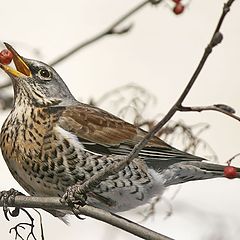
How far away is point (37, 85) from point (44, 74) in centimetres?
4

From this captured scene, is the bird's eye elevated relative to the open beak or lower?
elevated

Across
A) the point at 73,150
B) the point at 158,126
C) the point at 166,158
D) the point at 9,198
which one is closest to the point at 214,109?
the point at 158,126

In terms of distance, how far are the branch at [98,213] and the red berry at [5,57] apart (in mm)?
353

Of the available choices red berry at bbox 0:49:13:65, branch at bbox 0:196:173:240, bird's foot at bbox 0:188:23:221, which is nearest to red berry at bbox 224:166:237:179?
branch at bbox 0:196:173:240

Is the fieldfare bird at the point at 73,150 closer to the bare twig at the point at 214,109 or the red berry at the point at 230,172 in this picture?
the red berry at the point at 230,172

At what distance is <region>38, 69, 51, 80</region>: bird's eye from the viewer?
9.41ft

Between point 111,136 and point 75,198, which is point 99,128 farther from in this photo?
point 75,198

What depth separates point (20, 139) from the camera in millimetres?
2754

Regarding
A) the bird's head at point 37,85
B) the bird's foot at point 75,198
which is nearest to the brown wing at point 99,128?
the bird's head at point 37,85

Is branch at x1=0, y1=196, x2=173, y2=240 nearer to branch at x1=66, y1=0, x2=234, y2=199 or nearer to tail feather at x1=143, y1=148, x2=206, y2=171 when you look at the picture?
branch at x1=66, y1=0, x2=234, y2=199

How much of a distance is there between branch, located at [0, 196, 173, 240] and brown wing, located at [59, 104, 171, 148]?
0.40 m

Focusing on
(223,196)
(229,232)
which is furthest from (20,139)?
(223,196)

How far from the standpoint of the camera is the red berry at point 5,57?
249 cm

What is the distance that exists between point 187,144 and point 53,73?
48cm
